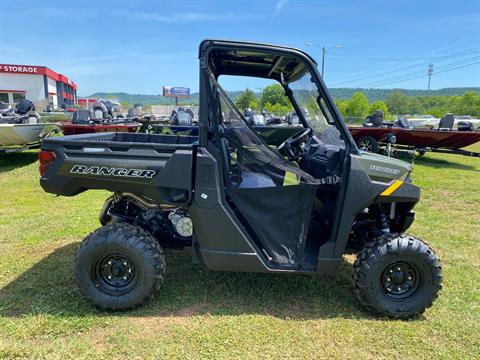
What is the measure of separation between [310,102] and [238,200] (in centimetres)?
119

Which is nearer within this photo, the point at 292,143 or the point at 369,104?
the point at 292,143

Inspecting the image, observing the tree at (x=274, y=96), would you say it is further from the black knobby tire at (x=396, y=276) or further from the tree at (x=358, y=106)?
the tree at (x=358, y=106)

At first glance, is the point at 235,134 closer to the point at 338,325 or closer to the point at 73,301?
the point at 338,325

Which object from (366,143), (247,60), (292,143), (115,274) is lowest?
(115,274)

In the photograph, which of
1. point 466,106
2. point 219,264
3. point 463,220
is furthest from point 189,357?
point 466,106

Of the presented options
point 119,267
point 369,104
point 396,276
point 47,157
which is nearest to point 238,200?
point 119,267

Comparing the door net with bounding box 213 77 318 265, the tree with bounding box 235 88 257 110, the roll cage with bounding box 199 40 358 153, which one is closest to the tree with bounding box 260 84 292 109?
the tree with bounding box 235 88 257 110

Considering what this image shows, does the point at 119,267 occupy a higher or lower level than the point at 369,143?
lower

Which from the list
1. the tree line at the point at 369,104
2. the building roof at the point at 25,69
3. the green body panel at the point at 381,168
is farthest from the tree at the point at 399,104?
the green body panel at the point at 381,168

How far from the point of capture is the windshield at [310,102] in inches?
122

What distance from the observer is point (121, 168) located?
9.46 ft

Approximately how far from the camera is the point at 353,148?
2859 mm

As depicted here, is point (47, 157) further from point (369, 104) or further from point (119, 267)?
point (369, 104)

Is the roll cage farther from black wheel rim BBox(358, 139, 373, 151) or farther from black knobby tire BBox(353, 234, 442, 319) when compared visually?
black wheel rim BBox(358, 139, 373, 151)
